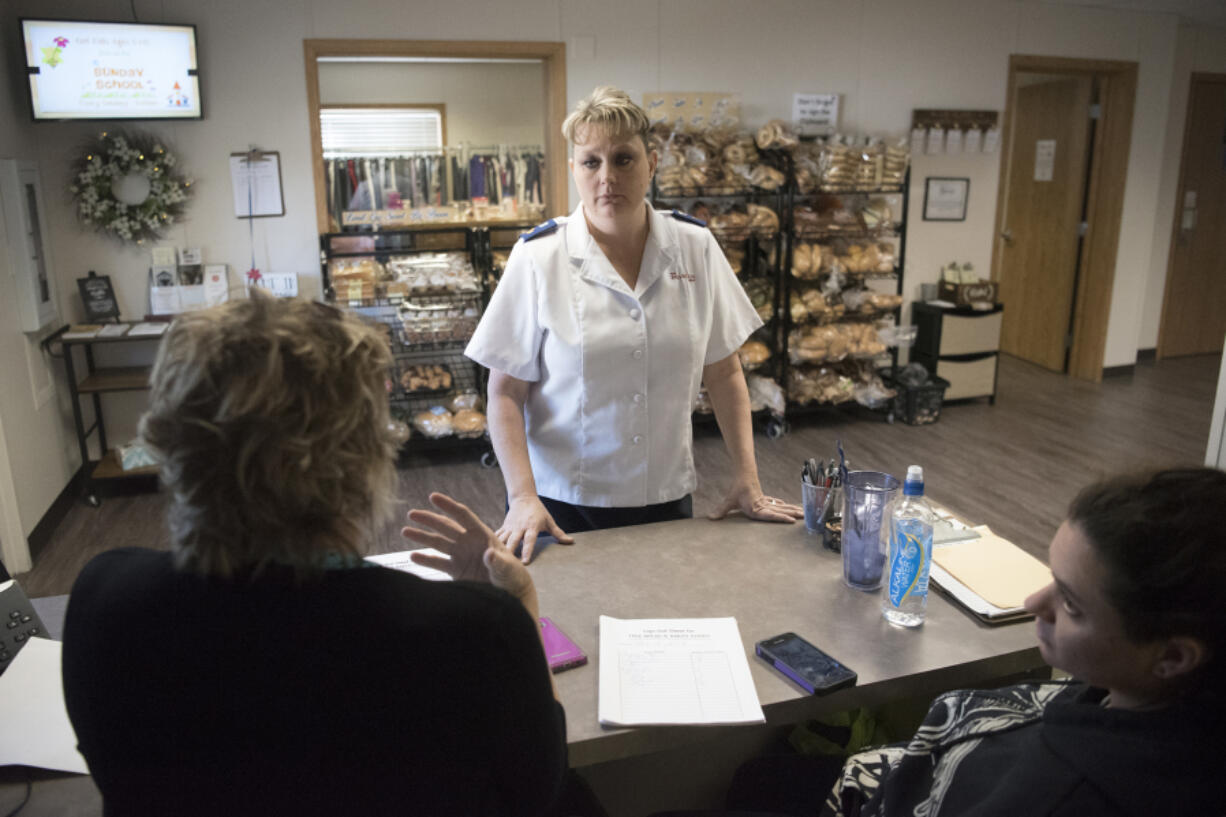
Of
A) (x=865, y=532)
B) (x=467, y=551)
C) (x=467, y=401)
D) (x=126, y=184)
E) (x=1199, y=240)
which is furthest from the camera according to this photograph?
(x=1199, y=240)

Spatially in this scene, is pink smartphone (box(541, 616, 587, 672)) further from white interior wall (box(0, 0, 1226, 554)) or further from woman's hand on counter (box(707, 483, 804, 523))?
white interior wall (box(0, 0, 1226, 554))

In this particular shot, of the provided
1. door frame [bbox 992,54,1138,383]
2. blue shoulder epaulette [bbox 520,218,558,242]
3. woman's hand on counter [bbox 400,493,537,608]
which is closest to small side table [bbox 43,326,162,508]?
blue shoulder epaulette [bbox 520,218,558,242]

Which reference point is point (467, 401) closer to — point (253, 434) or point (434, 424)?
point (434, 424)

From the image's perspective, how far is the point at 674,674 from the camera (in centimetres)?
126

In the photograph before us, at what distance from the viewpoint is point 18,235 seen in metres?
3.62

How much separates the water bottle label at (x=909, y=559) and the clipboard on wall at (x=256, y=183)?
12.9ft

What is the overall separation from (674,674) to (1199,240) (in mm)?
7534

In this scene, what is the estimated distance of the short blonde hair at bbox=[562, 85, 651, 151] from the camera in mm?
1739

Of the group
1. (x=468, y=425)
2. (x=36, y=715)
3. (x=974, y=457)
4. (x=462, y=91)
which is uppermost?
(x=462, y=91)

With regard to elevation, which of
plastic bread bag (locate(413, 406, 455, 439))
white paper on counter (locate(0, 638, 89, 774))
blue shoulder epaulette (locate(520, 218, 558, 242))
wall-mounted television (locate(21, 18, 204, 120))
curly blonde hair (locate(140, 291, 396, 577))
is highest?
wall-mounted television (locate(21, 18, 204, 120))

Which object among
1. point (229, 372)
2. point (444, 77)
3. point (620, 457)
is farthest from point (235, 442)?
point (444, 77)

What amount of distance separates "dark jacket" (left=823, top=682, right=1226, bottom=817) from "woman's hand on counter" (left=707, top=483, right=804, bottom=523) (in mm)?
597

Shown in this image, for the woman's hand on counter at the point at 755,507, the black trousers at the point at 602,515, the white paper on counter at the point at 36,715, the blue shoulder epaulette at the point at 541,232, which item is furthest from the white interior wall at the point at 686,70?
the woman's hand on counter at the point at 755,507

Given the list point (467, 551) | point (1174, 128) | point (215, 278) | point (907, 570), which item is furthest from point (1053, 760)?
point (1174, 128)
